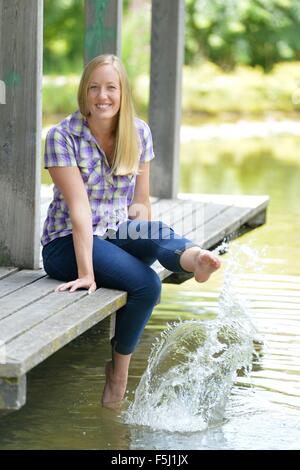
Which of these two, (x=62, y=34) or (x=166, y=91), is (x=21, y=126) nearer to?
(x=166, y=91)

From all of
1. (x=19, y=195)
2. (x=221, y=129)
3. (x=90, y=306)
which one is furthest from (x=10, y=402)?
(x=221, y=129)

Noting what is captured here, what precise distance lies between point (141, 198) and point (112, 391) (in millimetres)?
787

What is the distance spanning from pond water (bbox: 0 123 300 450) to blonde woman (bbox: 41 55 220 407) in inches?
10.0

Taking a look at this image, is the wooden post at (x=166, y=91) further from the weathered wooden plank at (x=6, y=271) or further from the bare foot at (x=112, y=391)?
the bare foot at (x=112, y=391)

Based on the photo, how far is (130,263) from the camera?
14.5 ft

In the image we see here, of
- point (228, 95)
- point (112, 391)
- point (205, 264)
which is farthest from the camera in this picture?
point (228, 95)

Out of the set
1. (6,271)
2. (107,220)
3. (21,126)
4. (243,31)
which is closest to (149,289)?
(107,220)

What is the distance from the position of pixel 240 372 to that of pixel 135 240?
1070mm

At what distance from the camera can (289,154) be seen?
1500 centimetres

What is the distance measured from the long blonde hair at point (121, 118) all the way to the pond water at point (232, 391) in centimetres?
97

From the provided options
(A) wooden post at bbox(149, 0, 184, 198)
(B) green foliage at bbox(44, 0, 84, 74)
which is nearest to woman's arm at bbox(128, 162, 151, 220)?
(A) wooden post at bbox(149, 0, 184, 198)

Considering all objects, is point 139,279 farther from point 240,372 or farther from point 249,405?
point 240,372

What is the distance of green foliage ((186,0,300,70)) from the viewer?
22.9 metres

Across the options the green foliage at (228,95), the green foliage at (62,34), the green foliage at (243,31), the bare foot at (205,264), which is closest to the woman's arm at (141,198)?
the bare foot at (205,264)
